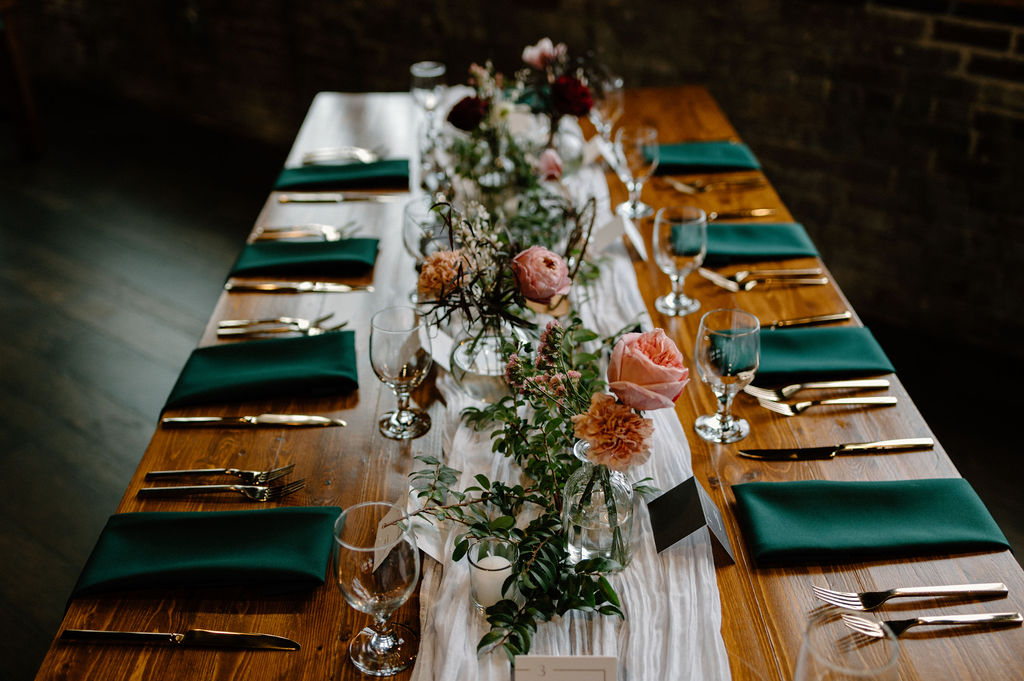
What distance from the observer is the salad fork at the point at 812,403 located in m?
1.55

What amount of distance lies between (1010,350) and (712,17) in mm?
1698

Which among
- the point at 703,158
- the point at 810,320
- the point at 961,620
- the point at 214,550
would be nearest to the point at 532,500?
the point at 214,550

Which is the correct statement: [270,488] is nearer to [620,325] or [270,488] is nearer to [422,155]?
[620,325]

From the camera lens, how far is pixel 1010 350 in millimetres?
3219

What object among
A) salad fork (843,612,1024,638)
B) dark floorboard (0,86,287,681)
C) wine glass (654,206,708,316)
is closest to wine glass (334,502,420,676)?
salad fork (843,612,1024,638)

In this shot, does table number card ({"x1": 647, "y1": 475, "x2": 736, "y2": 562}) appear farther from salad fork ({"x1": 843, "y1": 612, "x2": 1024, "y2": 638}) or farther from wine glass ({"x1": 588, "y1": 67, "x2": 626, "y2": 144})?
wine glass ({"x1": 588, "y1": 67, "x2": 626, "y2": 144})

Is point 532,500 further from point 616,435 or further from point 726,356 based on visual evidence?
point 726,356

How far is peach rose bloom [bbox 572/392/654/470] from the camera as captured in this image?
1.04 m

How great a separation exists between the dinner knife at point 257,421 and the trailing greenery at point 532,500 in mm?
252

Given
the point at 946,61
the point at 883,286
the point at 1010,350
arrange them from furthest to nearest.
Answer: the point at 883,286 → the point at 1010,350 → the point at 946,61

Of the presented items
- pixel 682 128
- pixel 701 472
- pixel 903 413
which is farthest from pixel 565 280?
pixel 682 128

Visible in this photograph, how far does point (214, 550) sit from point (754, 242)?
1374 mm

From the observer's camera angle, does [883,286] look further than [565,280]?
Yes

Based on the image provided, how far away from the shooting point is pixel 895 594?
1167 mm
